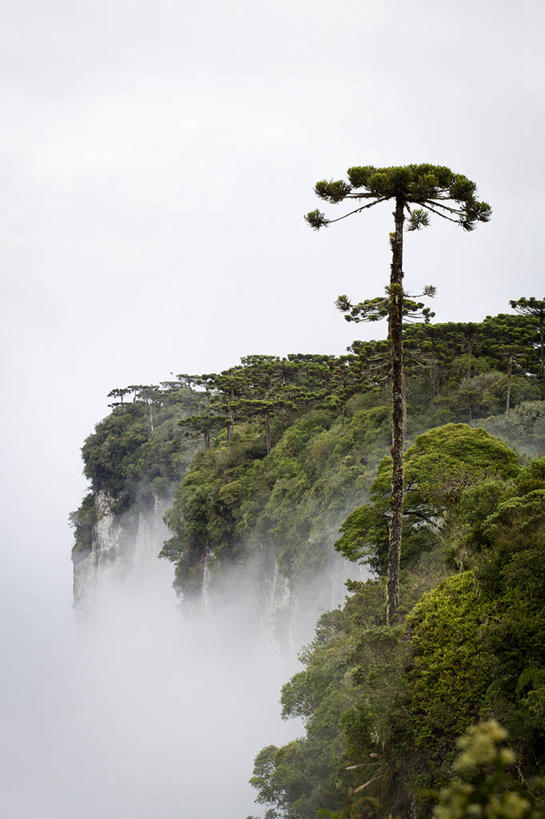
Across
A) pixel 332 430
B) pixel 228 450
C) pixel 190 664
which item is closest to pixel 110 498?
pixel 190 664

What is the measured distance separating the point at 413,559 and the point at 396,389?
784 centimetres

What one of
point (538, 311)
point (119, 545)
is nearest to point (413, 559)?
point (538, 311)

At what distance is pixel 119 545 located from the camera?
73625mm

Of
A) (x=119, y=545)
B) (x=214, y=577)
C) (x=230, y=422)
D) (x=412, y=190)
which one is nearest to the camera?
(x=412, y=190)

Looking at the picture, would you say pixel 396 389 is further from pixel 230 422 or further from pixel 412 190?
pixel 230 422

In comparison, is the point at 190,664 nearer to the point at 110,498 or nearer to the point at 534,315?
the point at 110,498

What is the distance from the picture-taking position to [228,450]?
44531mm

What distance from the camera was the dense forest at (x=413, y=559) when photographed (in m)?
8.06

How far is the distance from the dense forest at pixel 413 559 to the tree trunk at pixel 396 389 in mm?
913

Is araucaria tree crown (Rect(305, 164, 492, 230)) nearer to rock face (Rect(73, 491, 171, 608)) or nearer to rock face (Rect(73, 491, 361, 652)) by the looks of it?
rock face (Rect(73, 491, 361, 652))

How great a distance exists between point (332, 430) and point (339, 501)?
882cm

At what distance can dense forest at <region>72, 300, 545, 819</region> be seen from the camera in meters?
8.06

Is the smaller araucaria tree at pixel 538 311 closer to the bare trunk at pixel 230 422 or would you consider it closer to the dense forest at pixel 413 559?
the dense forest at pixel 413 559

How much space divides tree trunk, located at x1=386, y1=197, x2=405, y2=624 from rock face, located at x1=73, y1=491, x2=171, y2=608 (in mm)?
54501
